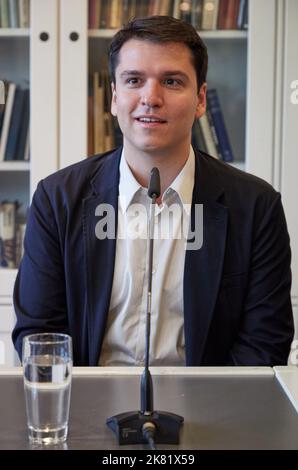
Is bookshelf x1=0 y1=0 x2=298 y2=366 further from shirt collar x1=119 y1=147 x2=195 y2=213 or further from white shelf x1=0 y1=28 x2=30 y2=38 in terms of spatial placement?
shirt collar x1=119 y1=147 x2=195 y2=213

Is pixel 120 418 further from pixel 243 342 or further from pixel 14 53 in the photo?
pixel 14 53

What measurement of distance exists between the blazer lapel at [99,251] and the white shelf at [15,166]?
832 millimetres

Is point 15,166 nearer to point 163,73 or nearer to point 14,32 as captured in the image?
point 14,32

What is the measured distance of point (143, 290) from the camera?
1.58 meters

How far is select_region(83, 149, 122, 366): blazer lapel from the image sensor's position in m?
1.54

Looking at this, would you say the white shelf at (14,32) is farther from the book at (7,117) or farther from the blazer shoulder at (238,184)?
the blazer shoulder at (238,184)

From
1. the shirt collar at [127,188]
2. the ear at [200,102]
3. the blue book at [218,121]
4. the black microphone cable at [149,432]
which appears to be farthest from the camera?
the blue book at [218,121]

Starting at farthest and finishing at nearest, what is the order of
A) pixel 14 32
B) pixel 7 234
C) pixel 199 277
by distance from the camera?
pixel 7 234
pixel 14 32
pixel 199 277

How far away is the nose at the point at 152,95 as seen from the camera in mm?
1577

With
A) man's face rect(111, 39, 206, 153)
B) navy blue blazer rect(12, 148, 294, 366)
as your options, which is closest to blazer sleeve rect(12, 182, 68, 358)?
navy blue blazer rect(12, 148, 294, 366)

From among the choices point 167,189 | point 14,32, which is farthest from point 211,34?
point 167,189

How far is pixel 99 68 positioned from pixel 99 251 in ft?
3.38

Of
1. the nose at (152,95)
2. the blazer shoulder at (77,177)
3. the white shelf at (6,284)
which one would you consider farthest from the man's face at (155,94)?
the white shelf at (6,284)

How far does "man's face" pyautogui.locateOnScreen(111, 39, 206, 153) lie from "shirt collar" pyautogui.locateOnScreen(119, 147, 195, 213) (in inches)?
2.6
